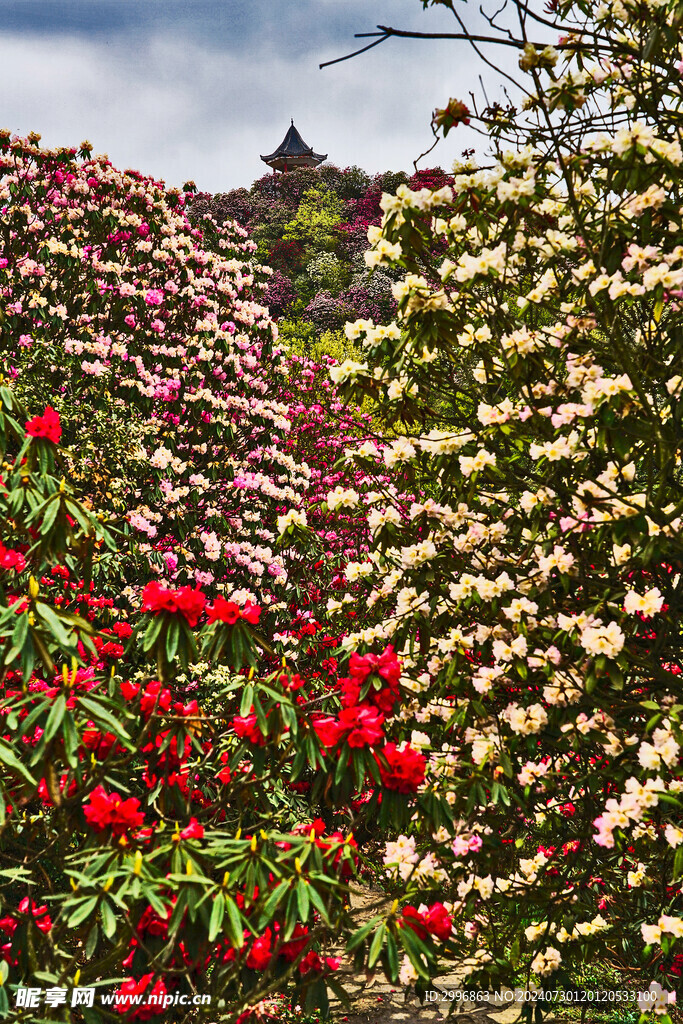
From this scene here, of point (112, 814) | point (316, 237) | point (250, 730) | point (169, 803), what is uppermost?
point (316, 237)

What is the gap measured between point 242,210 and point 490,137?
31.2m

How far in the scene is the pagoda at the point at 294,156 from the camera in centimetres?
4469

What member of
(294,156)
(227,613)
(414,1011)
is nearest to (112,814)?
(227,613)

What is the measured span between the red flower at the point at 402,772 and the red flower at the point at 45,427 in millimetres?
1176

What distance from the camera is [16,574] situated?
2795 millimetres

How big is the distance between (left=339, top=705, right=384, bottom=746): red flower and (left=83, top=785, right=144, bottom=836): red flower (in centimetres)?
51

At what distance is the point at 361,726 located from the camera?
5.84 ft

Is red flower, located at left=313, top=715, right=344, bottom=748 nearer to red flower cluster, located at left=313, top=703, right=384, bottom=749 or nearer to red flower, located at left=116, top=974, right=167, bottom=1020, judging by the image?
red flower cluster, located at left=313, top=703, right=384, bottom=749

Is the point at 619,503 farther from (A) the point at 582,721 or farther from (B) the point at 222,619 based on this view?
(B) the point at 222,619

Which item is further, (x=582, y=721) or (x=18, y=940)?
(x=582, y=721)

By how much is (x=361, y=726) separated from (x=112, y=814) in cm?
60

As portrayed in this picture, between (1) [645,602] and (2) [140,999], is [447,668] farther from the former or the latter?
(2) [140,999]

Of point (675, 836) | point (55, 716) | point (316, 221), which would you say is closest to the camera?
point (55, 716)

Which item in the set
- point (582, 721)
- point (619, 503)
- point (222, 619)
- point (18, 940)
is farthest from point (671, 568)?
point (18, 940)
